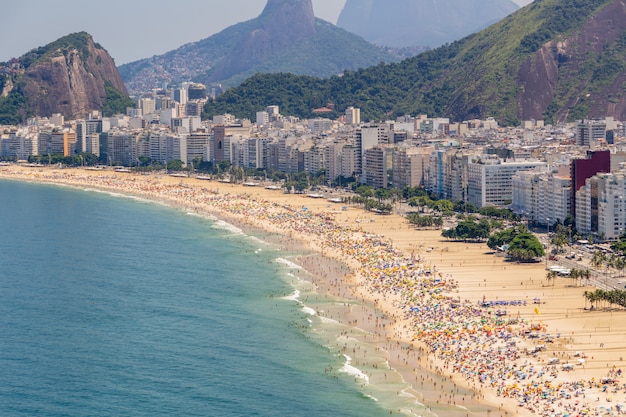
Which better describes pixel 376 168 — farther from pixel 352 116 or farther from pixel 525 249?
pixel 352 116

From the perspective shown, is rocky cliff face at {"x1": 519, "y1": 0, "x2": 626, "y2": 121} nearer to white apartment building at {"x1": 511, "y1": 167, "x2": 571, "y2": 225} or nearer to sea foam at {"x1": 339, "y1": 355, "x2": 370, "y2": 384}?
white apartment building at {"x1": 511, "y1": 167, "x2": 571, "y2": 225}

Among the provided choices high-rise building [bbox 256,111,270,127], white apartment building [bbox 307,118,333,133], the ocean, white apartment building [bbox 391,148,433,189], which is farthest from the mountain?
the ocean

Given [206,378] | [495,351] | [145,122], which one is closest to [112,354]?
[206,378]

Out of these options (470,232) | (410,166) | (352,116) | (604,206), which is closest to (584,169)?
(604,206)

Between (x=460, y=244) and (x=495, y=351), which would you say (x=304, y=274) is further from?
(x=495, y=351)

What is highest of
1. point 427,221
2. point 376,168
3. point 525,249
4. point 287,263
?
point 376,168

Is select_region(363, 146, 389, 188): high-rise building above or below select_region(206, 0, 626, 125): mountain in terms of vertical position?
below
